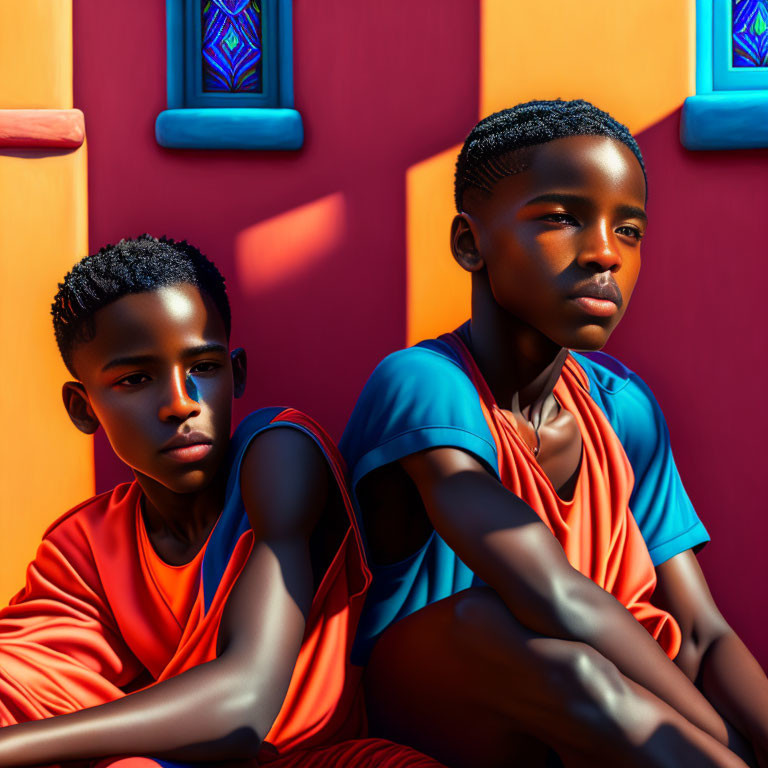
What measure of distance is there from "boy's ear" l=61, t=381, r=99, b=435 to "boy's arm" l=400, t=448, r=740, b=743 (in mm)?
534

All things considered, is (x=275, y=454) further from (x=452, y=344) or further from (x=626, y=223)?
(x=626, y=223)

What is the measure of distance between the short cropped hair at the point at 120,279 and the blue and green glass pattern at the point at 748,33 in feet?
3.35

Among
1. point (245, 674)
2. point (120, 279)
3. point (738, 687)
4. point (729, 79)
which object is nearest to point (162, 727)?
point (245, 674)

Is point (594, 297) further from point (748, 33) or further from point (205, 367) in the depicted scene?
point (748, 33)

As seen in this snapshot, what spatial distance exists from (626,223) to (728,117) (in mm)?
517

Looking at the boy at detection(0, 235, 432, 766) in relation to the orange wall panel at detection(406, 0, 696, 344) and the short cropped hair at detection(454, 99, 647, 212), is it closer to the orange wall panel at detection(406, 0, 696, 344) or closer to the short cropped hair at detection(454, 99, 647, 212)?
the short cropped hair at detection(454, 99, 647, 212)

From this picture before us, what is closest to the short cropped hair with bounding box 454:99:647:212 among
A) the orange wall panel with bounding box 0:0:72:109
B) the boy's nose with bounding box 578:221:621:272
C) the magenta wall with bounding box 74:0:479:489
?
the boy's nose with bounding box 578:221:621:272

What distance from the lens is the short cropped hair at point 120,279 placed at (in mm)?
1249

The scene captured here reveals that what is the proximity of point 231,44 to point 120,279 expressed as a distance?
60 cm

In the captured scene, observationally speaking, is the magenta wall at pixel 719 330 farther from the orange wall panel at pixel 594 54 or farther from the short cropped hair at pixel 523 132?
the short cropped hair at pixel 523 132

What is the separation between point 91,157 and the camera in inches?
62.8

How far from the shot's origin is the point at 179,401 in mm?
1195

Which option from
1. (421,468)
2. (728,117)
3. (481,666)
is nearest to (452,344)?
(421,468)

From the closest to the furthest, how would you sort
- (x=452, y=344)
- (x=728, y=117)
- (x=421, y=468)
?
1. (x=421, y=468)
2. (x=452, y=344)
3. (x=728, y=117)
